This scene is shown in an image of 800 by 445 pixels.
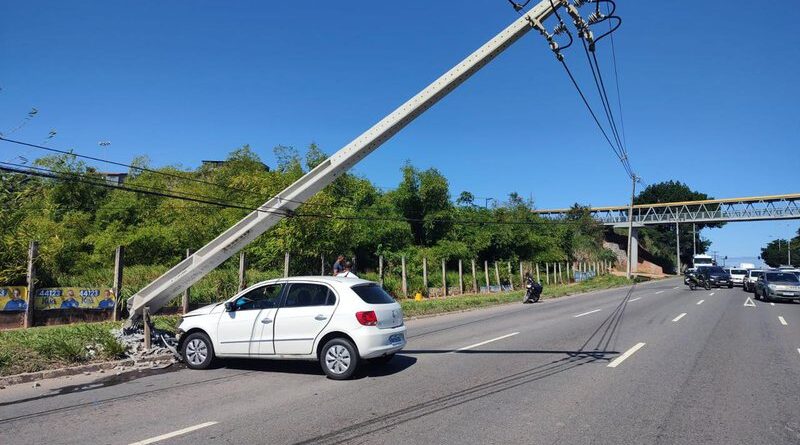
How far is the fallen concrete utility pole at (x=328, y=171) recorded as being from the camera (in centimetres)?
1066

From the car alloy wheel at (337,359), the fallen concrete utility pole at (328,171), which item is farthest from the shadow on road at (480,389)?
the fallen concrete utility pole at (328,171)

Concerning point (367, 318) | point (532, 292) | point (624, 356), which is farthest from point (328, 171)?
point (532, 292)

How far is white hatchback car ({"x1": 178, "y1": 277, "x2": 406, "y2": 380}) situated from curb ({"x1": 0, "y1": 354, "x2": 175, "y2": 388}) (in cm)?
97

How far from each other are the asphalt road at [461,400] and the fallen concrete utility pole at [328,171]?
2262mm

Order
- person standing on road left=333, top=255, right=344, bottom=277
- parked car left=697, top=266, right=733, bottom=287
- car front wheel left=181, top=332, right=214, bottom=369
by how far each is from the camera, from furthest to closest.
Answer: parked car left=697, top=266, right=733, bottom=287 → person standing on road left=333, top=255, right=344, bottom=277 → car front wheel left=181, top=332, right=214, bottom=369

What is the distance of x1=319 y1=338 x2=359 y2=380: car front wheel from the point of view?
8133 millimetres

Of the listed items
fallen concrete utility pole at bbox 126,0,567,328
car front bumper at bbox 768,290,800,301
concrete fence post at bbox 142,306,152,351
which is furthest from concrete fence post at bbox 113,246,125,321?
car front bumper at bbox 768,290,800,301

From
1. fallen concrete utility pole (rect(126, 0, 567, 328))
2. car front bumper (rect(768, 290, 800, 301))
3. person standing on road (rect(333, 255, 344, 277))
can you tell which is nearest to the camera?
fallen concrete utility pole (rect(126, 0, 567, 328))

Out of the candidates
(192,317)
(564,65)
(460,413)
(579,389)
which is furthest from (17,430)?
(564,65)

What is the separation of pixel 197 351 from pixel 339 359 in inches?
109

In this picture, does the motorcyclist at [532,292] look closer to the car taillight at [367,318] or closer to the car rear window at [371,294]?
the car rear window at [371,294]

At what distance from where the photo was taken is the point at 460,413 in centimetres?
616

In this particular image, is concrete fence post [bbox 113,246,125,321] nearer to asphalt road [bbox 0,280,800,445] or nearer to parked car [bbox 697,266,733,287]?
asphalt road [bbox 0,280,800,445]

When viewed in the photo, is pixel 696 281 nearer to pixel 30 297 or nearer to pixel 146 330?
pixel 146 330
